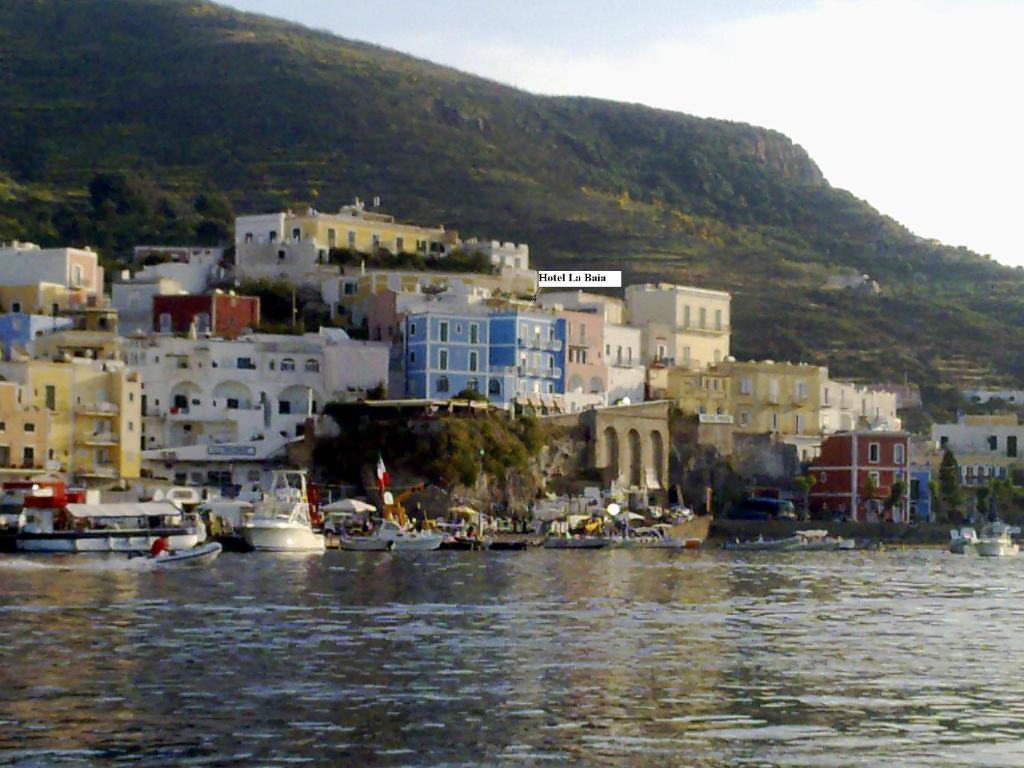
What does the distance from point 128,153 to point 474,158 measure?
93.4 feet

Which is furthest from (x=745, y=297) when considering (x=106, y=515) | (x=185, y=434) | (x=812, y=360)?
(x=106, y=515)

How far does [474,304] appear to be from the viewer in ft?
378

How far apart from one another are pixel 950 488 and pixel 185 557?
58114mm

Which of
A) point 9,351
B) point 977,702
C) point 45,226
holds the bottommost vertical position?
point 977,702

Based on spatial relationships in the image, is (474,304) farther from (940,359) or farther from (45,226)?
(940,359)

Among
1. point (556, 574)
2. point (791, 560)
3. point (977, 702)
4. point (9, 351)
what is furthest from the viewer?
point (9, 351)

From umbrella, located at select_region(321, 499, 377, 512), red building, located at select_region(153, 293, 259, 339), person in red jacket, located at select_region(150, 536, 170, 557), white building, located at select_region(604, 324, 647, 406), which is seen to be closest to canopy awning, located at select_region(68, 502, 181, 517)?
person in red jacket, located at select_region(150, 536, 170, 557)

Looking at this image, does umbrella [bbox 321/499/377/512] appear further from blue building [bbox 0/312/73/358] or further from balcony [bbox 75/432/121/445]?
blue building [bbox 0/312/73/358]

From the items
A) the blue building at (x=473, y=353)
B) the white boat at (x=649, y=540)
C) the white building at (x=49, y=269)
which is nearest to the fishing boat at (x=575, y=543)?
the white boat at (x=649, y=540)

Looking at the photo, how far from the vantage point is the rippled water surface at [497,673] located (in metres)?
33.4

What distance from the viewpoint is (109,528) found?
85.8 m

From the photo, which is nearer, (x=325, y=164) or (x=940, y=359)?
(x=940, y=359)

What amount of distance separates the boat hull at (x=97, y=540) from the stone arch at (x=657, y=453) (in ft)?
118

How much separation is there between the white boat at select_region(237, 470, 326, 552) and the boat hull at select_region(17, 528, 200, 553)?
12.0ft
